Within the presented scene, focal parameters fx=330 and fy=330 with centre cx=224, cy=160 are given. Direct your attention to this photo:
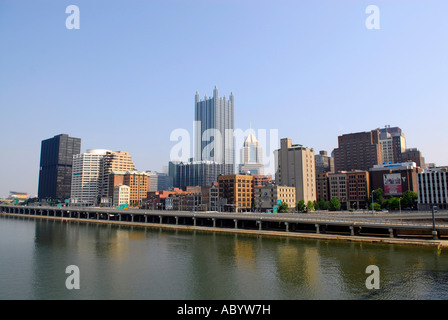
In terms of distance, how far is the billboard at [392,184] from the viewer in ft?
481

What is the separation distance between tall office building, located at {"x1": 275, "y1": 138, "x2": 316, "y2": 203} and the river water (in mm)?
80104

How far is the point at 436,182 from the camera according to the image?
5133 inches

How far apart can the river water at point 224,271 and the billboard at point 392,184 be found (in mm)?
98359

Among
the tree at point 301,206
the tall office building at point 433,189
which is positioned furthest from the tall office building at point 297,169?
the tall office building at point 433,189

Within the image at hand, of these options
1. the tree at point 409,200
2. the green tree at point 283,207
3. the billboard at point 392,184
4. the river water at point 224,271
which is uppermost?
the billboard at point 392,184

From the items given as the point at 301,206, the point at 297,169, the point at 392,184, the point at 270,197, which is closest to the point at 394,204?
the point at 392,184

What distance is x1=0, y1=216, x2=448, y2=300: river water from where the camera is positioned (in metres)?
31.8

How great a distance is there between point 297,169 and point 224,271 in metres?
109

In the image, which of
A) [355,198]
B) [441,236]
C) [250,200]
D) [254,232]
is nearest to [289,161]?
[250,200]

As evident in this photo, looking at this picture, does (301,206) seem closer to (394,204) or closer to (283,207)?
(283,207)

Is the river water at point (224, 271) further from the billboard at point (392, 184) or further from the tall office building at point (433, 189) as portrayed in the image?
the billboard at point (392, 184)

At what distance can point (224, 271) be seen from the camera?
134 feet
